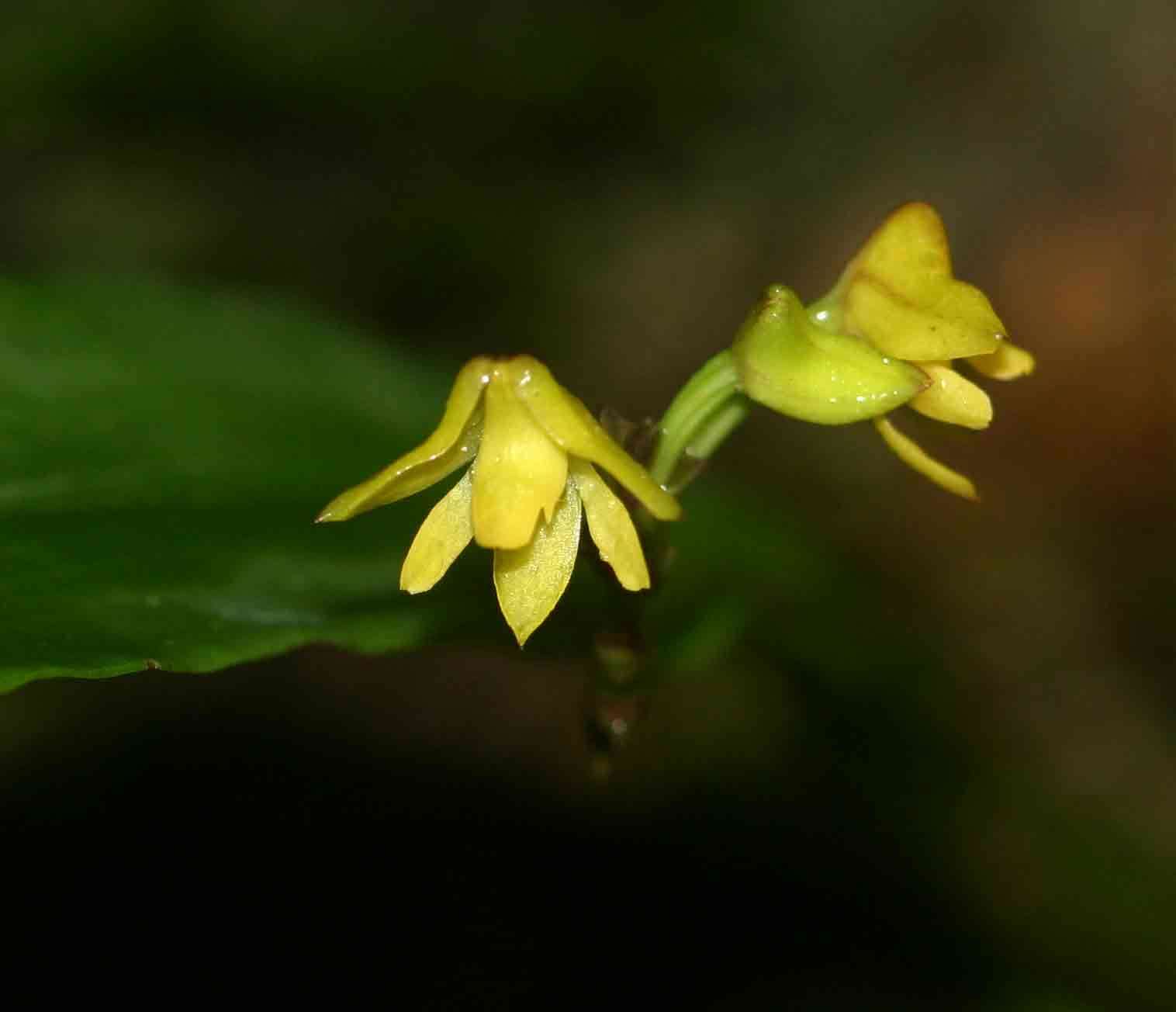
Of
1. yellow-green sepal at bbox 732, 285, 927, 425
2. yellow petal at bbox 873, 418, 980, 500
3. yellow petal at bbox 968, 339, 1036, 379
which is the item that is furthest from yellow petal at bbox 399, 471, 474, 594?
yellow petal at bbox 968, 339, 1036, 379

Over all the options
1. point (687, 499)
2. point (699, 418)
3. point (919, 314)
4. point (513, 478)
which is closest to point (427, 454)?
point (513, 478)

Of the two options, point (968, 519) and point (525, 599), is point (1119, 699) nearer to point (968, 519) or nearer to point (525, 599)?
point (968, 519)

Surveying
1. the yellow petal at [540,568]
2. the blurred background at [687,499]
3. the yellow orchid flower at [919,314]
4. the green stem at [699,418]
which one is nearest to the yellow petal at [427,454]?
the yellow petal at [540,568]

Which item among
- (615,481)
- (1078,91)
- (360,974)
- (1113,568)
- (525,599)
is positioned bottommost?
(360,974)

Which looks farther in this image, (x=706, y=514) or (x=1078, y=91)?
(x=1078, y=91)

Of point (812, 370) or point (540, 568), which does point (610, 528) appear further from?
point (812, 370)

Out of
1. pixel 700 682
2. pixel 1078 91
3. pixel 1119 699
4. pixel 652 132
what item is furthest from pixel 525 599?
pixel 1078 91
